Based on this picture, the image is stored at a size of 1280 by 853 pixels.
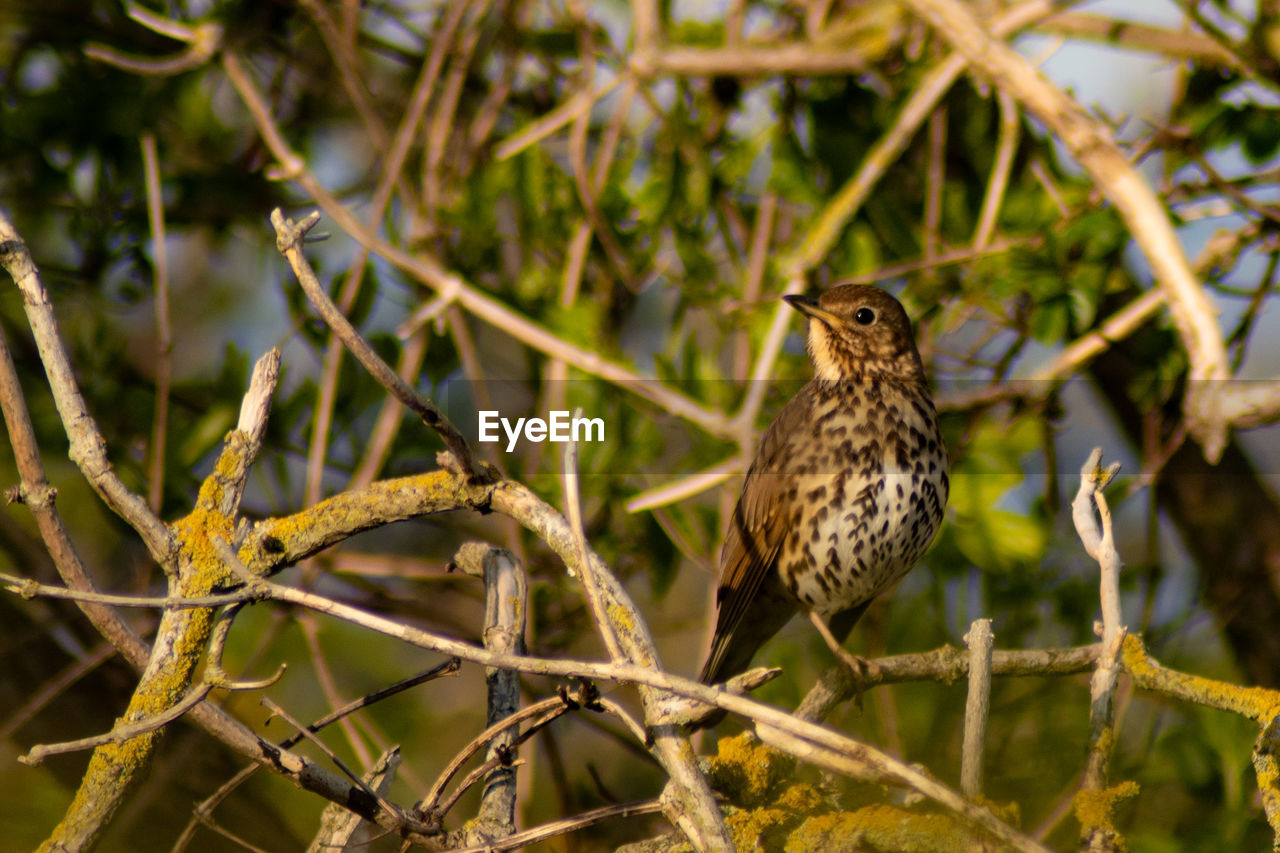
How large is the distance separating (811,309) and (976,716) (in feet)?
5.38

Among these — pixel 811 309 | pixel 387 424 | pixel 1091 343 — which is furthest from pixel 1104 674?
pixel 387 424

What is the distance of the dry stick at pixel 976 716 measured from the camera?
4.56ft

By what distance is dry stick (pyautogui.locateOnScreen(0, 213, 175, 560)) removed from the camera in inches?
A: 56.6

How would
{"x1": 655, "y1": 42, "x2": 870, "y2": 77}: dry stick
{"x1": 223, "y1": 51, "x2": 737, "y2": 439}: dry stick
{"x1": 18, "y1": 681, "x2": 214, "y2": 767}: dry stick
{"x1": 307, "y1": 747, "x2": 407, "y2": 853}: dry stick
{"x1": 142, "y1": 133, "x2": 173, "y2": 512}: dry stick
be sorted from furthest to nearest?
{"x1": 655, "y1": 42, "x2": 870, "y2": 77}: dry stick < {"x1": 223, "y1": 51, "x2": 737, "y2": 439}: dry stick < {"x1": 142, "y1": 133, "x2": 173, "y2": 512}: dry stick < {"x1": 307, "y1": 747, "x2": 407, "y2": 853}: dry stick < {"x1": 18, "y1": 681, "x2": 214, "y2": 767}: dry stick

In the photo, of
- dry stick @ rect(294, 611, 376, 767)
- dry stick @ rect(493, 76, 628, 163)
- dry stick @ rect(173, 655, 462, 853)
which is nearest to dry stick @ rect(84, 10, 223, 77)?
dry stick @ rect(493, 76, 628, 163)

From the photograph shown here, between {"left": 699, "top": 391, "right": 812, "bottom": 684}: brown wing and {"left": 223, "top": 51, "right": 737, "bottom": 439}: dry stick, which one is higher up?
{"left": 223, "top": 51, "right": 737, "bottom": 439}: dry stick

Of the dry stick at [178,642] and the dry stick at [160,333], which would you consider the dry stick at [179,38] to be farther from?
the dry stick at [178,642]

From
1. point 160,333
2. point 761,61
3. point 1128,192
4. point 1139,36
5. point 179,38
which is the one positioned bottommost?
point 1128,192

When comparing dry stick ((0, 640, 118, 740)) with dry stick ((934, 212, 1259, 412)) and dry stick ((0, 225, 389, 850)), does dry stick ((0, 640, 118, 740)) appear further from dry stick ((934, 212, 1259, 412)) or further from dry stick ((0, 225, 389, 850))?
dry stick ((934, 212, 1259, 412))

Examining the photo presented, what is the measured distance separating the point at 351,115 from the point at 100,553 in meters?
1.80

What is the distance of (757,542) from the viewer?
2.87 meters

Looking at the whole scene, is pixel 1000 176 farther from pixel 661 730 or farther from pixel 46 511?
pixel 46 511

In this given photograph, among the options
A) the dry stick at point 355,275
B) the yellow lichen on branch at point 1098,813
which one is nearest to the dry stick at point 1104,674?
the yellow lichen on branch at point 1098,813

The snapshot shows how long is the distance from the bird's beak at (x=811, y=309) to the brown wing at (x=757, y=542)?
19cm
